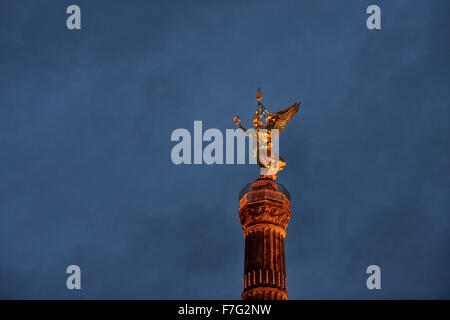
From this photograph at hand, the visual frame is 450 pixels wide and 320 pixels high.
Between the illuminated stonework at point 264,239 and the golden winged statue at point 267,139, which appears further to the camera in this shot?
the golden winged statue at point 267,139

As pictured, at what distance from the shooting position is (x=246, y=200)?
57281 mm

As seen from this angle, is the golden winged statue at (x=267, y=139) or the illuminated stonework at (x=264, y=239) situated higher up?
the golden winged statue at (x=267, y=139)

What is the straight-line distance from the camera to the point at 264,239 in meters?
55.0

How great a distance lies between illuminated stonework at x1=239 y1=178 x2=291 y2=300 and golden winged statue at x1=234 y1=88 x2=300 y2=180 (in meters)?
1.55

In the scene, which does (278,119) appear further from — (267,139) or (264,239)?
(264,239)

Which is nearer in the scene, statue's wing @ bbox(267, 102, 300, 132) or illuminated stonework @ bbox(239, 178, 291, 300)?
illuminated stonework @ bbox(239, 178, 291, 300)

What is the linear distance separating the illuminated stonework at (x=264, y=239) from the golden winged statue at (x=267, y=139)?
1546mm

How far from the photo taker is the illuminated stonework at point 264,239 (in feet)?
172

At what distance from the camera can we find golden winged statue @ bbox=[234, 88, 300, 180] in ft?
198

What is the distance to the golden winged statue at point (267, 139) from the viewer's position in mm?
60219
